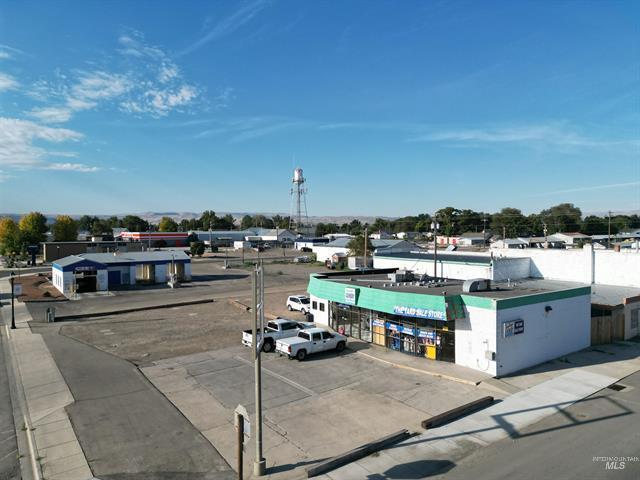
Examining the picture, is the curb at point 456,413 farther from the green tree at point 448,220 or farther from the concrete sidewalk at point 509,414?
the green tree at point 448,220

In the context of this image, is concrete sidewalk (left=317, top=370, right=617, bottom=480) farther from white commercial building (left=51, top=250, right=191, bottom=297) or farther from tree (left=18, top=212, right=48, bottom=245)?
tree (left=18, top=212, right=48, bottom=245)

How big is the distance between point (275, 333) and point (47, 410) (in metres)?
11.7

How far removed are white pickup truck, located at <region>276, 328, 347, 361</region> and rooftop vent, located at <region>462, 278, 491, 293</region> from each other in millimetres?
7290

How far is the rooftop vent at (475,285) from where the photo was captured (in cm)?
2330

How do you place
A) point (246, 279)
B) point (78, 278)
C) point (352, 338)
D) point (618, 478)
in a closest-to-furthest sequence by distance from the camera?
1. point (618, 478)
2. point (352, 338)
3. point (78, 278)
4. point (246, 279)

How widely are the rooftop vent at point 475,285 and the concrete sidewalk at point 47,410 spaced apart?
18.7 m

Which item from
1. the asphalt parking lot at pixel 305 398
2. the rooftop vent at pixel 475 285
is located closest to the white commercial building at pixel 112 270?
the asphalt parking lot at pixel 305 398

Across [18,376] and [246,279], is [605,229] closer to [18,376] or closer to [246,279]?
[246,279]

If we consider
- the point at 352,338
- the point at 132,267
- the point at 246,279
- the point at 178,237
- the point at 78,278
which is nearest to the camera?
the point at 352,338

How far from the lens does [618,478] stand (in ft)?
37.8

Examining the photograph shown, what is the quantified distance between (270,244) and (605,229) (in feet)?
379

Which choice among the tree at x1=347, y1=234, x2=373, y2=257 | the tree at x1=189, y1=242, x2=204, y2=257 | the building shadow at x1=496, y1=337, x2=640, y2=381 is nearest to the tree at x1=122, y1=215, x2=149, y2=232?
the tree at x1=189, y1=242, x2=204, y2=257

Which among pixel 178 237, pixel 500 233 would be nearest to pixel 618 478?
pixel 178 237

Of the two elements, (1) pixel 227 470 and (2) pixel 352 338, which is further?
(2) pixel 352 338
